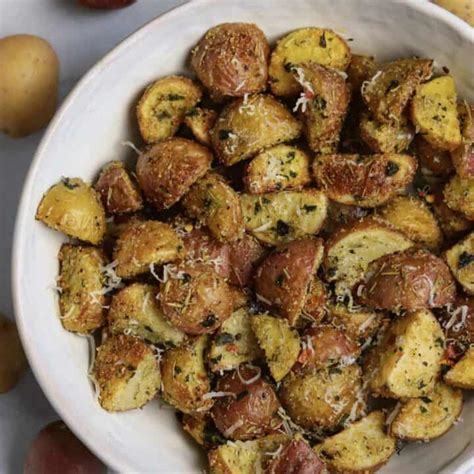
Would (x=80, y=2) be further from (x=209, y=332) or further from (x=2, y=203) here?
(x=209, y=332)

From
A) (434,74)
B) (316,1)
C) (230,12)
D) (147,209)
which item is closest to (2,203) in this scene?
(147,209)

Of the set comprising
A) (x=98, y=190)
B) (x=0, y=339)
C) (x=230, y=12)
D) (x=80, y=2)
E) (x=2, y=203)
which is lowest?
(x=0, y=339)

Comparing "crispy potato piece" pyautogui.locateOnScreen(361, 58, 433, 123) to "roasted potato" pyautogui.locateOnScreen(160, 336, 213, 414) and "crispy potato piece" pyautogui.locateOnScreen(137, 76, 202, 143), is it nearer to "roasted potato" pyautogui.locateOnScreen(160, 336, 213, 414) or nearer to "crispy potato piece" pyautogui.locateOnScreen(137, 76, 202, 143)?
"crispy potato piece" pyautogui.locateOnScreen(137, 76, 202, 143)

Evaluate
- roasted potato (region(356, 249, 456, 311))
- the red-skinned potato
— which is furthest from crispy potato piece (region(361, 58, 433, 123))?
the red-skinned potato

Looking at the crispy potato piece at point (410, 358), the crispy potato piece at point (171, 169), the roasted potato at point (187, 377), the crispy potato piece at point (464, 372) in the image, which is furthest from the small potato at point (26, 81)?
the crispy potato piece at point (464, 372)

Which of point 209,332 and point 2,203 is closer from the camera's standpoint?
point 209,332

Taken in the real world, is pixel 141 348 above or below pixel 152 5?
below

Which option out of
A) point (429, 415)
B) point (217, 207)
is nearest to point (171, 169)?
point (217, 207)
